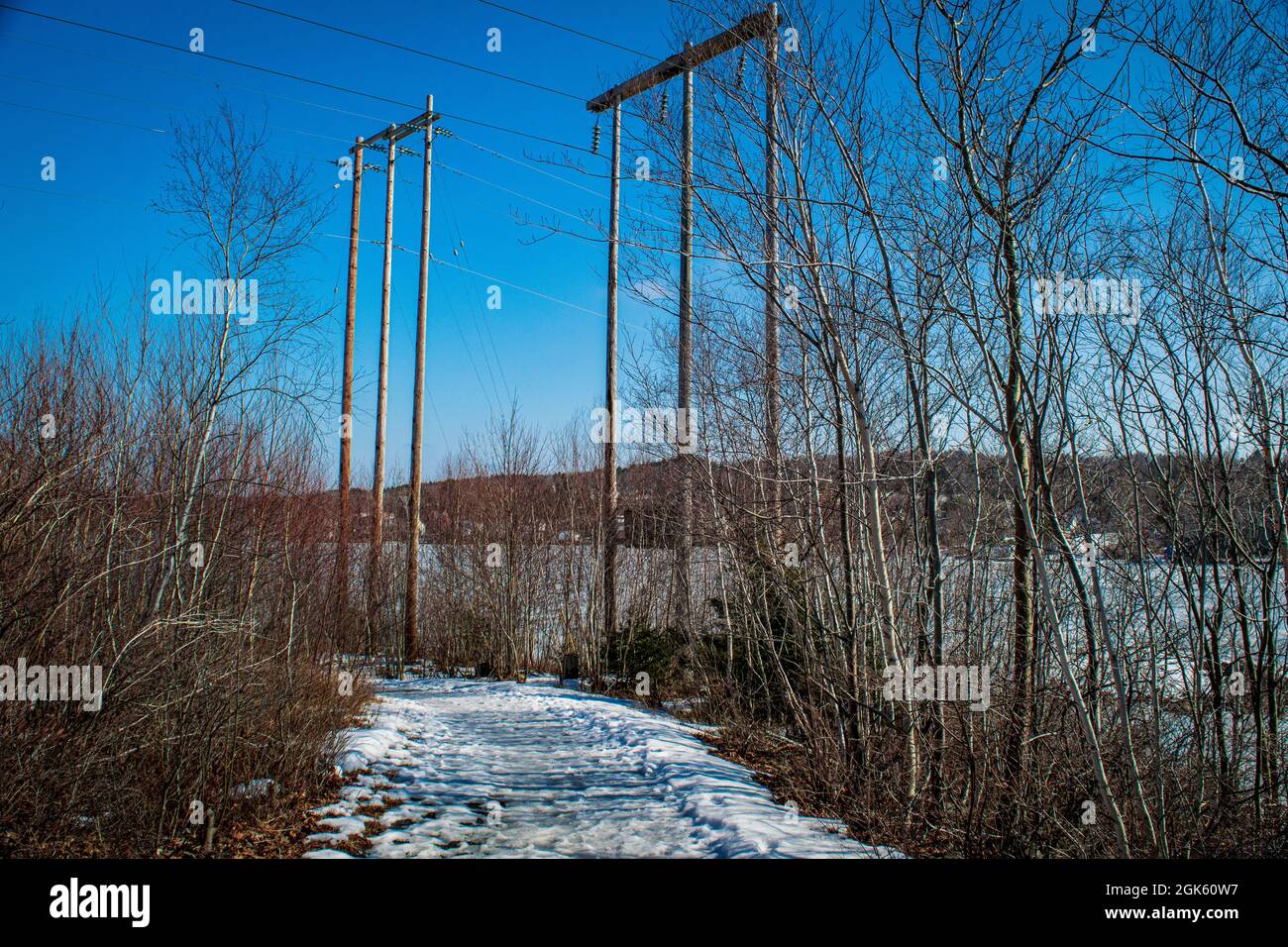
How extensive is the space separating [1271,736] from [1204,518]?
2.02 metres

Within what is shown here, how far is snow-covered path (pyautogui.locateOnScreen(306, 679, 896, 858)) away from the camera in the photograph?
516 cm

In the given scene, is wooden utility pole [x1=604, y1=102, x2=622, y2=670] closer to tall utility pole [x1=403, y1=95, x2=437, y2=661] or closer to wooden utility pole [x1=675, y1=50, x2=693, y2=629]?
wooden utility pole [x1=675, y1=50, x2=693, y2=629]

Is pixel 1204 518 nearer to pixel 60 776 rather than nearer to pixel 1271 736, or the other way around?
pixel 1271 736

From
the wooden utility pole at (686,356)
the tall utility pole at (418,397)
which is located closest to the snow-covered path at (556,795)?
the wooden utility pole at (686,356)

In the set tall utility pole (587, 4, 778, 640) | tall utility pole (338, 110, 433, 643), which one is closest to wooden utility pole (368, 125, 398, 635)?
tall utility pole (338, 110, 433, 643)

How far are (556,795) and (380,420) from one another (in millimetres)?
11152

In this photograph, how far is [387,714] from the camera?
9.75 m

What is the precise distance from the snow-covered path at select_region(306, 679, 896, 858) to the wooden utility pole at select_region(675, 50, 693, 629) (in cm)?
308

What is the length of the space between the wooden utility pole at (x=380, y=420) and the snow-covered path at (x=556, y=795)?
Result: 5.90m

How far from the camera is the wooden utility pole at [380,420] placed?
1550 centimetres

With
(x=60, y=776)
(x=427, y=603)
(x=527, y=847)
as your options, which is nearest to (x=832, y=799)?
(x=527, y=847)

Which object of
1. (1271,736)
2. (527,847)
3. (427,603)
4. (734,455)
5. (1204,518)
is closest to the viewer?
(527,847)

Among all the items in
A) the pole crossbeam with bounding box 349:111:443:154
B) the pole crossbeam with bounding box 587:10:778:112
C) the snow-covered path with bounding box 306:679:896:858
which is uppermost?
the pole crossbeam with bounding box 349:111:443:154

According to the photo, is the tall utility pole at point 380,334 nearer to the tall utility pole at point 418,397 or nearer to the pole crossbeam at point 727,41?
the tall utility pole at point 418,397
